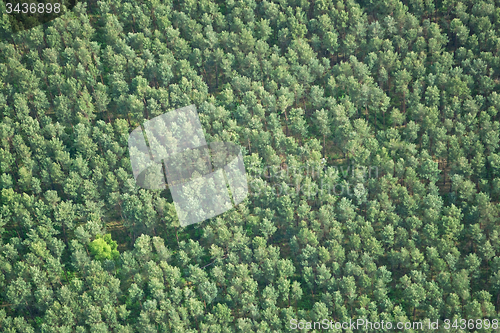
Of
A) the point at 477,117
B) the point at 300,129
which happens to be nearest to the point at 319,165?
the point at 300,129

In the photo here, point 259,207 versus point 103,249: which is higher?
point 259,207

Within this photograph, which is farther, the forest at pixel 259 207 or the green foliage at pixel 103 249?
the green foliage at pixel 103 249

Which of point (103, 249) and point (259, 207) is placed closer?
point (103, 249)

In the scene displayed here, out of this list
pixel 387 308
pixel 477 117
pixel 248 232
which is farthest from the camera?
pixel 477 117

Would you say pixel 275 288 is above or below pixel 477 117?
below

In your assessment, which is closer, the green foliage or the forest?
the forest

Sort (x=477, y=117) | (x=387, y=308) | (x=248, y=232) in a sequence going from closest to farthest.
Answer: (x=387, y=308) < (x=248, y=232) < (x=477, y=117)

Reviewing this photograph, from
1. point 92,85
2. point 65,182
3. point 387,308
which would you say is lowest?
point 387,308

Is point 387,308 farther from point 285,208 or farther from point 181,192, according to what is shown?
point 181,192
